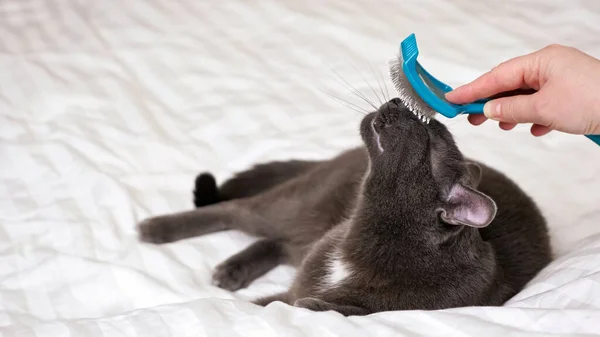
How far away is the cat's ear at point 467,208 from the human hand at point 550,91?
16 centimetres

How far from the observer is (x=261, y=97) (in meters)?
2.06

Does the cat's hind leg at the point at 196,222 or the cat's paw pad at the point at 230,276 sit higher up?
the cat's hind leg at the point at 196,222

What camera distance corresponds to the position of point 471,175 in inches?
52.7

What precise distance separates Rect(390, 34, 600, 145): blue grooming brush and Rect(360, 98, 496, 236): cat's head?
0.08 meters

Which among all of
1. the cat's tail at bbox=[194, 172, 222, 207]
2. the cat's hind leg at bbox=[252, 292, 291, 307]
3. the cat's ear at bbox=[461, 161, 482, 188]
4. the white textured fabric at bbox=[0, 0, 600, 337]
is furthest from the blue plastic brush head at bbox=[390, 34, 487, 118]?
the cat's tail at bbox=[194, 172, 222, 207]

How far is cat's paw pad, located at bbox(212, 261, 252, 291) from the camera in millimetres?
1551

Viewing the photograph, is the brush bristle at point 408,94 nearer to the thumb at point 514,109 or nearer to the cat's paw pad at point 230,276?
the thumb at point 514,109

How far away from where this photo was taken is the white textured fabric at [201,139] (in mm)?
1101

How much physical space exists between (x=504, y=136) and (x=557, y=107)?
0.86 m

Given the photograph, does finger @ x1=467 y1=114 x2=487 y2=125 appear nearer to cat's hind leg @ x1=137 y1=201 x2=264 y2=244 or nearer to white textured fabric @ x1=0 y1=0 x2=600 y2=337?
white textured fabric @ x1=0 y1=0 x2=600 y2=337

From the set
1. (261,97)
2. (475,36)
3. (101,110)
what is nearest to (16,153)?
(101,110)

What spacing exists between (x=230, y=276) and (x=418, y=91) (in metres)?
0.69

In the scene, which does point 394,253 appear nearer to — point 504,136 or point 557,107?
point 557,107

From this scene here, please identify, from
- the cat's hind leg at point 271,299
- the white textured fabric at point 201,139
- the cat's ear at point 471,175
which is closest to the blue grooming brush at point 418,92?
the cat's ear at point 471,175
